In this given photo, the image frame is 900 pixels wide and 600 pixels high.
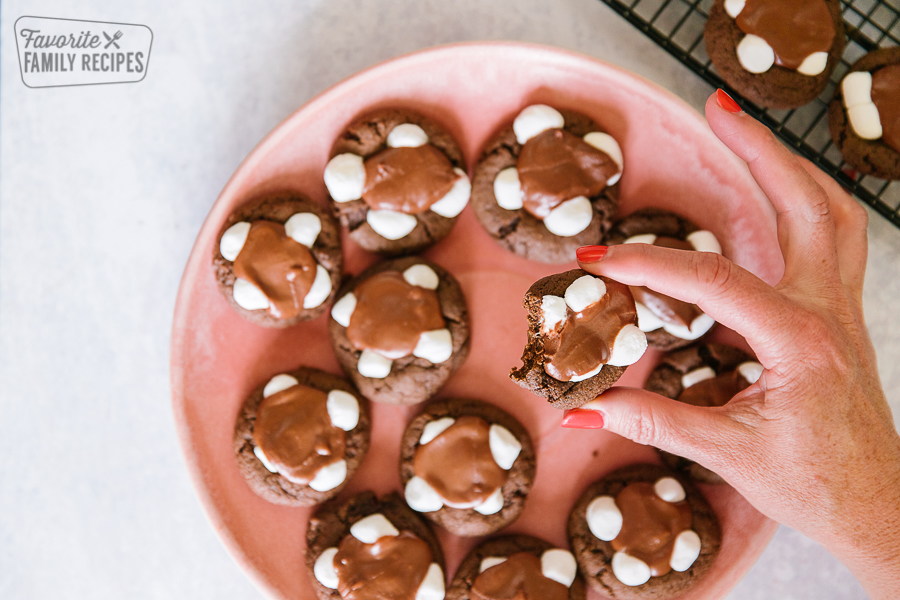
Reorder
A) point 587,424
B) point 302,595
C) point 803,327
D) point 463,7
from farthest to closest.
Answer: point 463,7
point 302,595
point 587,424
point 803,327

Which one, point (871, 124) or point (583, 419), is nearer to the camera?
point (583, 419)

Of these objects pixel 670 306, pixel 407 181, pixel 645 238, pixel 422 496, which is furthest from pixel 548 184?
pixel 422 496

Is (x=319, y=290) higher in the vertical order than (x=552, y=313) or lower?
lower

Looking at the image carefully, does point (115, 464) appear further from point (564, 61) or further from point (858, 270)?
point (858, 270)

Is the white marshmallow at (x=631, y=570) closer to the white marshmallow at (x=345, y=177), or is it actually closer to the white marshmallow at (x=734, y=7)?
the white marshmallow at (x=345, y=177)

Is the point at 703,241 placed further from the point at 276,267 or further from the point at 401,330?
the point at 276,267

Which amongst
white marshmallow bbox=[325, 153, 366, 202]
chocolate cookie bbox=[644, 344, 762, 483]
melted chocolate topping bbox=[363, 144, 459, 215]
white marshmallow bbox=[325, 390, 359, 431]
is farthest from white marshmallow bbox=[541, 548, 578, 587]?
white marshmallow bbox=[325, 153, 366, 202]

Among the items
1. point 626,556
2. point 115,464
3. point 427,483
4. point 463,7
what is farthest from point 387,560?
point 463,7
